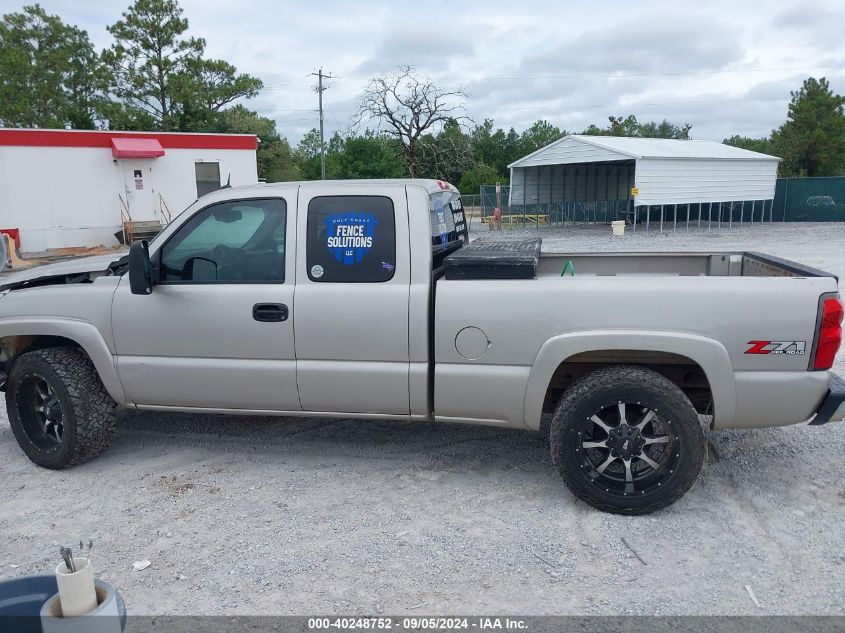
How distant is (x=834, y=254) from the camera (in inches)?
696

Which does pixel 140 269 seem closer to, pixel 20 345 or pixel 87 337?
pixel 87 337

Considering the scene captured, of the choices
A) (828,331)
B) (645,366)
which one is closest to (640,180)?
(645,366)

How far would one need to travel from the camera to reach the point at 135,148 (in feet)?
75.6

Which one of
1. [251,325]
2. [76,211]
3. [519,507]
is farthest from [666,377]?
[76,211]

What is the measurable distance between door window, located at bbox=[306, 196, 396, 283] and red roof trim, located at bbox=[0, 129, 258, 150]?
68.4ft

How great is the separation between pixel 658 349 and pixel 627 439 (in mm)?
526

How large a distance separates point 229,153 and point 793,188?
84.1 feet

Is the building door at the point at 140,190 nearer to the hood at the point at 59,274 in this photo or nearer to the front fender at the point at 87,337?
the hood at the point at 59,274

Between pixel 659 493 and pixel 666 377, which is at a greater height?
pixel 666 377

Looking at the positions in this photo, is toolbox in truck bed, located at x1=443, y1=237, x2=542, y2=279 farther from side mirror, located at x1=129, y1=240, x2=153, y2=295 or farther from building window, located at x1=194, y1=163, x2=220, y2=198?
building window, located at x1=194, y1=163, x2=220, y2=198

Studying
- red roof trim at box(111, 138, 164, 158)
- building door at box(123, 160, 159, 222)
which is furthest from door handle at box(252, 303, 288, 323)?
building door at box(123, 160, 159, 222)

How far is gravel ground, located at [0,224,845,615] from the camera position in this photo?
3.25 m

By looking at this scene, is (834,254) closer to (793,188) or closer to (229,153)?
(793,188)

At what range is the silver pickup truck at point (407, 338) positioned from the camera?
147 inches
